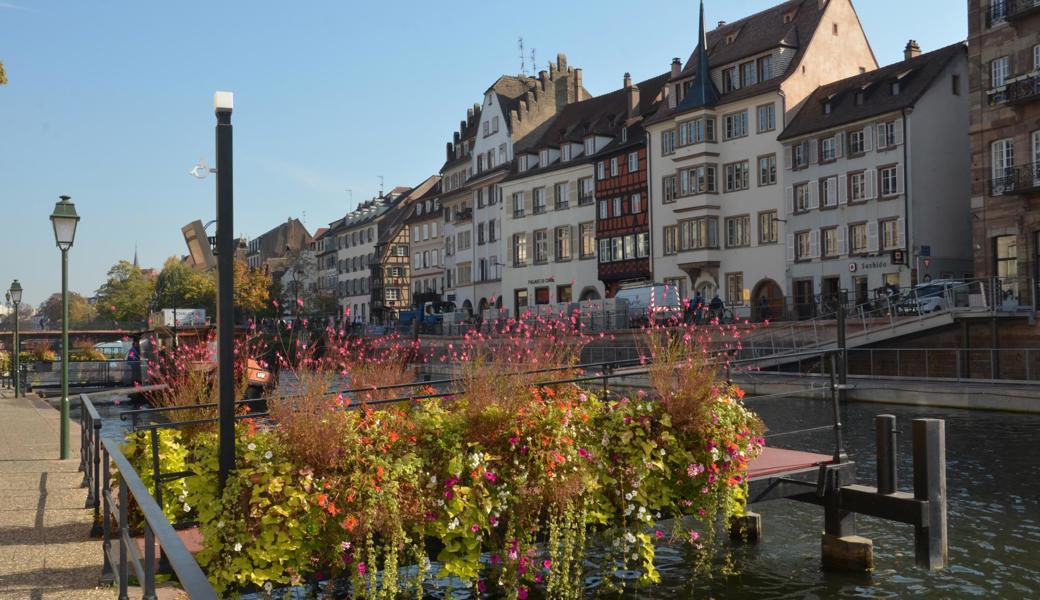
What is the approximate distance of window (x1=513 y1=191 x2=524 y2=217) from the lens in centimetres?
6841

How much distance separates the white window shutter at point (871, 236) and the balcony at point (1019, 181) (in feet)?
22.6

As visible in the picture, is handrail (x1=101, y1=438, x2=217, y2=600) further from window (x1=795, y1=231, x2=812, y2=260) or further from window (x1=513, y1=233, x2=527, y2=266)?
window (x1=513, y1=233, x2=527, y2=266)

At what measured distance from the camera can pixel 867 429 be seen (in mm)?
23703

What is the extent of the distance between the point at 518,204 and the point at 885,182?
96.6 feet

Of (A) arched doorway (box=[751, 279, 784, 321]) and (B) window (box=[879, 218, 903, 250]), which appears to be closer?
(B) window (box=[879, 218, 903, 250])

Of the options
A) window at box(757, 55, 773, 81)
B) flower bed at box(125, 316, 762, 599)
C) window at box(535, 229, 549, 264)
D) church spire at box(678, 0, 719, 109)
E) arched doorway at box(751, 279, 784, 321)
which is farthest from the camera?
window at box(535, 229, 549, 264)

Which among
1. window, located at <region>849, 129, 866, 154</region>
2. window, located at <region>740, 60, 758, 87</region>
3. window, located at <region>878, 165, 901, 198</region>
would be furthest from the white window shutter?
window, located at <region>740, 60, 758, 87</region>

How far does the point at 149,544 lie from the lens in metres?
4.31

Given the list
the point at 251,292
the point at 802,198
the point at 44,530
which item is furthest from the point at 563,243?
the point at 44,530

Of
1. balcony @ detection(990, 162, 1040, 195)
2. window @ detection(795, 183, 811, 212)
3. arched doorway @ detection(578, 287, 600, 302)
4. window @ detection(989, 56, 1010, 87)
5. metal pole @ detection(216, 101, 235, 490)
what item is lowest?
metal pole @ detection(216, 101, 235, 490)

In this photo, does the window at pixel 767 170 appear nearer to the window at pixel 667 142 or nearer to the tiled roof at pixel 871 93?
the tiled roof at pixel 871 93

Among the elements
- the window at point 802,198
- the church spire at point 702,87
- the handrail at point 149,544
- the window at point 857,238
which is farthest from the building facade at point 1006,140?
the handrail at point 149,544

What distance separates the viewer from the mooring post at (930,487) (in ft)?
30.6

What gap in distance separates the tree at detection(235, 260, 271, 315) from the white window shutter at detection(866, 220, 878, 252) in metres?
56.0
